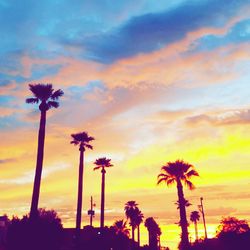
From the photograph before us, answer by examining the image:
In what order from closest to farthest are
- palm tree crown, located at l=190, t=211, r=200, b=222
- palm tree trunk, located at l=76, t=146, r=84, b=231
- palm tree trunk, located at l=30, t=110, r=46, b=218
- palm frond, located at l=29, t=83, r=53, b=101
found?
palm tree trunk, located at l=30, t=110, r=46, b=218 < palm frond, located at l=29, t=83, r=53, b=101 < palm tree trunk, located at l=76, t=146, r=84, b=231 < palm tree crown, located at l=190, t=211, r=200, b=222

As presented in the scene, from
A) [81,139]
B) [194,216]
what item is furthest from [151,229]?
[81,139]

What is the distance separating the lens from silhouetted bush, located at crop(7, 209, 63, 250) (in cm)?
3484

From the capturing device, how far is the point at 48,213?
4019cm

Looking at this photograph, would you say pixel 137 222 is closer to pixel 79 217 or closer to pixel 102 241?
pixel 102 241

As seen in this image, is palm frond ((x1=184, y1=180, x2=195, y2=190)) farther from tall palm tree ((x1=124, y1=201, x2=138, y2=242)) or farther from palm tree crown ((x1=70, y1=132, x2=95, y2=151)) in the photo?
tall palm tree ((x1=124, y1=201, x2=138, y2=242))

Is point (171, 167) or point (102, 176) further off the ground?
point (102, 176)

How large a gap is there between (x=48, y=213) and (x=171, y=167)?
50.9ft

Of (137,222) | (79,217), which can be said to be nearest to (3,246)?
(79,217)

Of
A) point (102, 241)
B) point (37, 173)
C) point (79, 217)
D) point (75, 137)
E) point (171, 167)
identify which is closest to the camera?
point (37, 173)

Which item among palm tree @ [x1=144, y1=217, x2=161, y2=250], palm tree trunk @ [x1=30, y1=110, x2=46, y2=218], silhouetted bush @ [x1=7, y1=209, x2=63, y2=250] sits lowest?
silhouetted bush @ [x1=7, y1=209, x2=63, y2=250]

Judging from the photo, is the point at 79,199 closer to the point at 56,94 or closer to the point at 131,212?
the point at 56,94

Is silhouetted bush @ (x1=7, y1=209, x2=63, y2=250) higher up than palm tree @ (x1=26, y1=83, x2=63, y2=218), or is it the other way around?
palm tree @ (x1=26, y1=83, x2=63, y2=218)

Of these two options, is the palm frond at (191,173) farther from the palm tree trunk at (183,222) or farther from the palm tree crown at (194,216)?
the palm tree crown at (194,216)

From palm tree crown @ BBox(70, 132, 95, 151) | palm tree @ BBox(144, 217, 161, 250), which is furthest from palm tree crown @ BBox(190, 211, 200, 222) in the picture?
palm tree crown @ BBox(70, 132, 95, 151)
